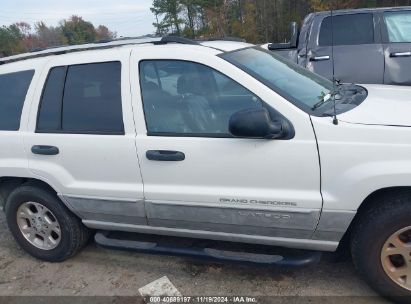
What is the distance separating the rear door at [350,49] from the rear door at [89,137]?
149 inches

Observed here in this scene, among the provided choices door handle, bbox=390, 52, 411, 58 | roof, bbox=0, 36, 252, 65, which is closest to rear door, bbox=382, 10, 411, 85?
door handle, bbox=390, 52, 411, 58

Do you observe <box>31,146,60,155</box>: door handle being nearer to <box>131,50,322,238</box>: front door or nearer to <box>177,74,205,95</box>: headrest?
<box>131,50,322,238</box>: front door

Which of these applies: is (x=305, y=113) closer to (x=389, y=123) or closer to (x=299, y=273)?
(x=389, y=123)

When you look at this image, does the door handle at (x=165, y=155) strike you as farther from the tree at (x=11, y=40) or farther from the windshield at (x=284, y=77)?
the tree at (x=11, y=40)

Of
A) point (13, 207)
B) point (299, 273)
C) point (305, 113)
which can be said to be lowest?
point (299, 273)

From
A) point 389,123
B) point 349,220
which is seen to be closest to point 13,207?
point 349,220

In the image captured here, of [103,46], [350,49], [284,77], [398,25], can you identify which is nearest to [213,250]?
[284,77]

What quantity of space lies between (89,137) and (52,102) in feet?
1.55

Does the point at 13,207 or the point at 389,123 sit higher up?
the point at 389,123

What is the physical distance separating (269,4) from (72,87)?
4580 centimetres

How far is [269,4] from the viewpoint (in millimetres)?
45688

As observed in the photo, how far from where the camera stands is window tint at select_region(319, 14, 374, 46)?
239 inches

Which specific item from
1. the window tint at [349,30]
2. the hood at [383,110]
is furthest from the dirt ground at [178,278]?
the window tint at [349,30]

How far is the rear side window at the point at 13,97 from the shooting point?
3438 millimetres
